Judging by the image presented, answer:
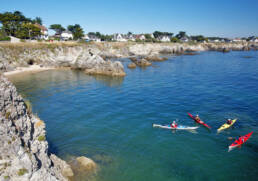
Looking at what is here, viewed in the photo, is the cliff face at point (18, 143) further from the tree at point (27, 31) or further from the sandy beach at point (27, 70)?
the tree at point (27, 31)

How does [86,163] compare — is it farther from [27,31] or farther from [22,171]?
[27,31]

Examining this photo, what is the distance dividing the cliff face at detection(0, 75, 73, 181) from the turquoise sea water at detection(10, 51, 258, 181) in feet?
22.2

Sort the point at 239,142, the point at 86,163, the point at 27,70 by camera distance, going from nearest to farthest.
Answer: the point at 86,163 < the point at 239,142 < the point at 27,70

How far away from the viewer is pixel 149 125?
1160 inches

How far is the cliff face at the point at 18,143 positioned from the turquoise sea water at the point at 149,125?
678 cm

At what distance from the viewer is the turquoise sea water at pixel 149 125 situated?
19.8m

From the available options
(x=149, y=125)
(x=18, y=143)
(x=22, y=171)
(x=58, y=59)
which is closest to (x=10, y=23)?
(x=58, y=59)

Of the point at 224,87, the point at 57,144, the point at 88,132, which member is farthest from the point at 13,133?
the point at 224,87

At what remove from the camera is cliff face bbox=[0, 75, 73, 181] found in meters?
11.7

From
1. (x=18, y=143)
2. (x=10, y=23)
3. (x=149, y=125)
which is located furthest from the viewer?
(x=10, y=23)

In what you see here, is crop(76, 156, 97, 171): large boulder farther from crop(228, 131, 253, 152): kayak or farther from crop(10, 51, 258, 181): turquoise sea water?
crop(228, 131, 253, 152): kayak

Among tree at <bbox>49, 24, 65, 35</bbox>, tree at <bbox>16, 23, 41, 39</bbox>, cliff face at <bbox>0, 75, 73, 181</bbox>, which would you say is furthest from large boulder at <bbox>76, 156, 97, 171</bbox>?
tree at <bbox>49, 24, 65, 35</bbox>

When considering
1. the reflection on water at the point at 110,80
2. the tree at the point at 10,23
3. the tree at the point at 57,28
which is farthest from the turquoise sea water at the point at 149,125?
the tree at the point at 57,28

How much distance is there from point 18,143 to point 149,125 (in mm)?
20326
